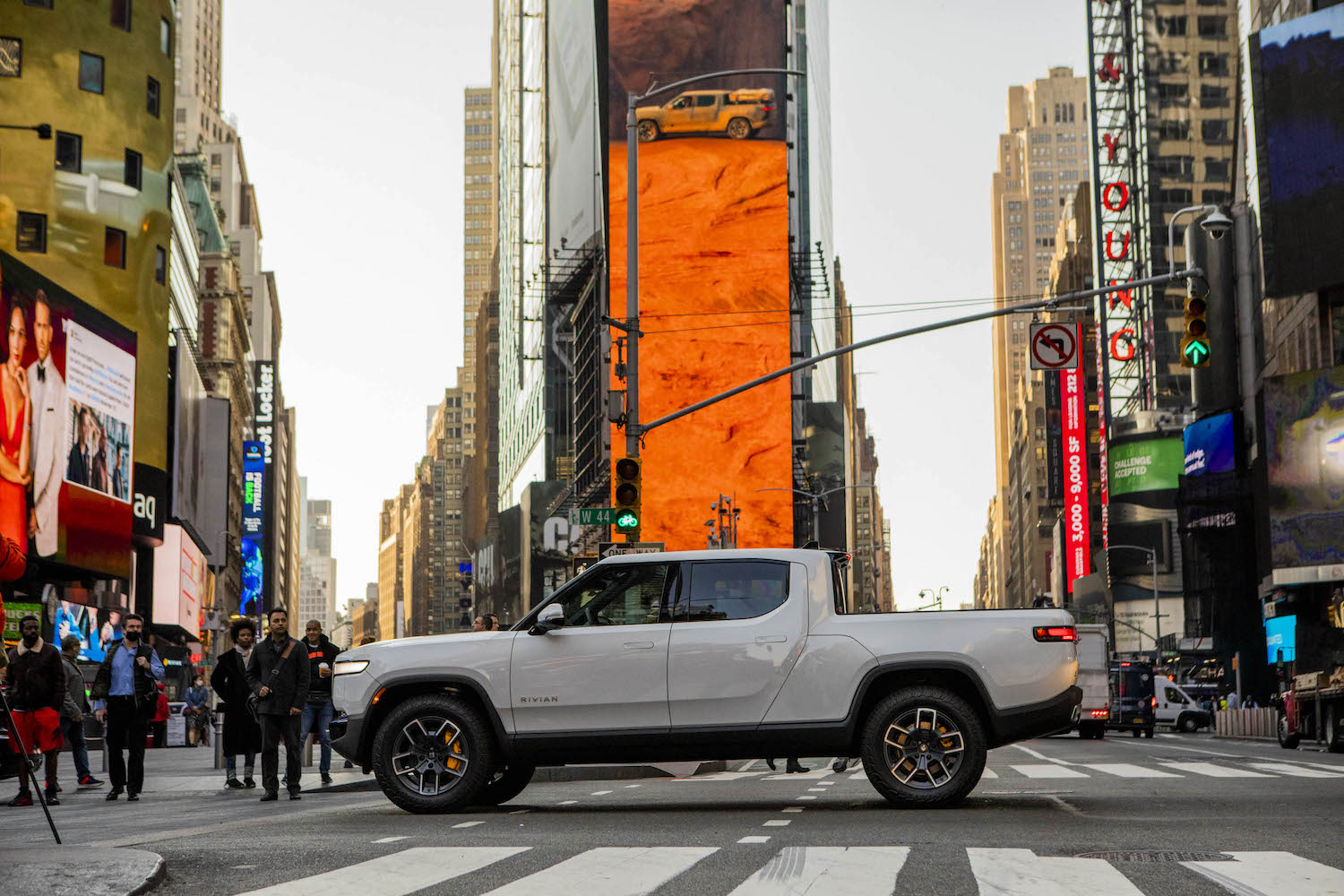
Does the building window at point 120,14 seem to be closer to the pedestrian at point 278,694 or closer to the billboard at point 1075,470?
the pedestrian at point 278,694

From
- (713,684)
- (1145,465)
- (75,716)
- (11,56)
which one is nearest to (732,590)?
(713,684)

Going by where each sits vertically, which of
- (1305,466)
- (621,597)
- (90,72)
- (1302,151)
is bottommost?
(621,597)

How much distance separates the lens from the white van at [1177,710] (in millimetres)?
52656

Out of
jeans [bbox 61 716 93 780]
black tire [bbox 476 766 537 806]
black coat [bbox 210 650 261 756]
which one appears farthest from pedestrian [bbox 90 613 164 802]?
black tire [bbox 476 766 537 806]

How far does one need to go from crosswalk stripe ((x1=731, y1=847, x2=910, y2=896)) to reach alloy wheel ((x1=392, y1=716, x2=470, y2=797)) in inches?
163

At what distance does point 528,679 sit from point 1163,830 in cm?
483

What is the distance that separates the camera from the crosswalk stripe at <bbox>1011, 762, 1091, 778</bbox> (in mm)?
19094

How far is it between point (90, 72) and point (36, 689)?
1736 inches

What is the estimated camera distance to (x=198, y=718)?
4709cm

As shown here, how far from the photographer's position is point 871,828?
35.2 ft

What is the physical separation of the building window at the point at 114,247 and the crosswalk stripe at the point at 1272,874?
5240 cm

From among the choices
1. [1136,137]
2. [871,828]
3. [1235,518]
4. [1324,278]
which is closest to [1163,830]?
[871,828]

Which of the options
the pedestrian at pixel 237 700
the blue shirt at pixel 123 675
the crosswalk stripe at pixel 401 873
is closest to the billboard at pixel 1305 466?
the pedestrian at pixel 237 700

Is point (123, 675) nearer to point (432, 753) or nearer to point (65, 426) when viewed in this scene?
point (432, 753)
